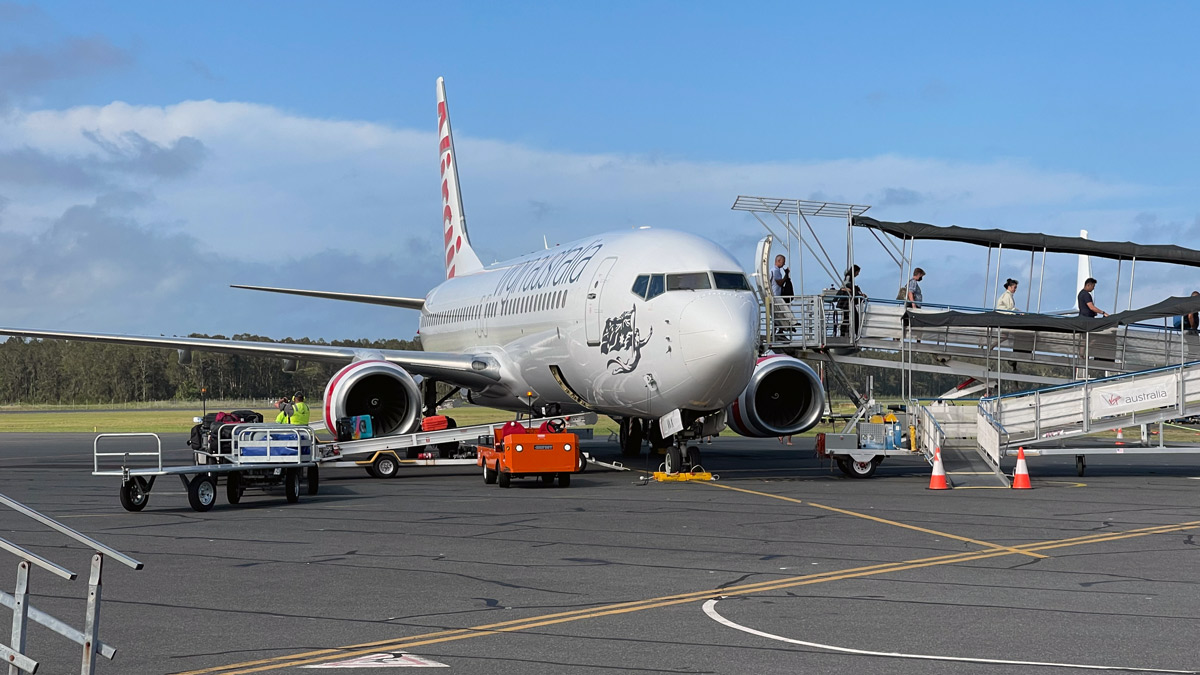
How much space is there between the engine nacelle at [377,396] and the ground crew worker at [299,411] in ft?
6.69

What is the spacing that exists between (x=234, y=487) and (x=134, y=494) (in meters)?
1.53

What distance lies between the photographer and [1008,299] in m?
→ 22.7

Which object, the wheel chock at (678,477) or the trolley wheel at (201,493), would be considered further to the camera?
the wheel chock at (678,477)

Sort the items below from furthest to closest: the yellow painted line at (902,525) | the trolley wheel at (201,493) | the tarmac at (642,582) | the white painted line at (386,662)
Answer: the trolley wheel at (201,493), the yellow painted line at (902,525), the tarmac at (642,582), the white painted line at (386,662)

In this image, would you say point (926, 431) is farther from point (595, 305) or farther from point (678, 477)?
point (595, 305)

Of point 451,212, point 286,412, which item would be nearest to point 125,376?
point 451,212

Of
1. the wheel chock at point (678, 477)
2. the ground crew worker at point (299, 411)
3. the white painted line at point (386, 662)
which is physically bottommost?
the white painted line at point (386, 662)

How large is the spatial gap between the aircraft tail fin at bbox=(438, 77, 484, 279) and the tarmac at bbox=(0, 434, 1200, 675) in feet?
59.7

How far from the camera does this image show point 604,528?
1309cm

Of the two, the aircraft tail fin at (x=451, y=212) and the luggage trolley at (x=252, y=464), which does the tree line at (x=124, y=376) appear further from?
the luggage trolley at (x=252, y=464)

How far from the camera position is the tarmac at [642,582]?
22.5 feet

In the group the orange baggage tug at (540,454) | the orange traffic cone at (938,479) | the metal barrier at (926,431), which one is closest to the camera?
the orange traffic cone at (938,479)

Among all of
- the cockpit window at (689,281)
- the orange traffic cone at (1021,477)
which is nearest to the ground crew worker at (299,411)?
the cockpit window at (689,281)

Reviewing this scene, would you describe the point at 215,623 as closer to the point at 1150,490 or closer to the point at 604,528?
the point at 604,528
